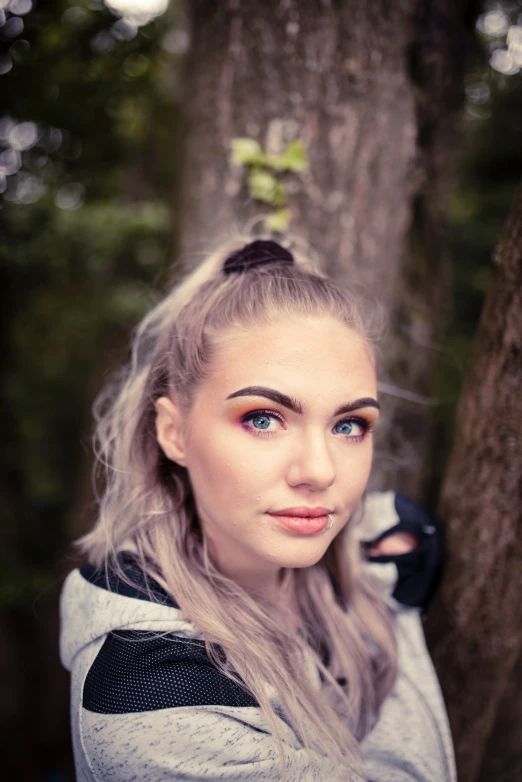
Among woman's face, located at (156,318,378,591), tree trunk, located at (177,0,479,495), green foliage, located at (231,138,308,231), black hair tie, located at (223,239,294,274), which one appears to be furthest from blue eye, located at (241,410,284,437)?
green foliage, located at (231,138,308,231)

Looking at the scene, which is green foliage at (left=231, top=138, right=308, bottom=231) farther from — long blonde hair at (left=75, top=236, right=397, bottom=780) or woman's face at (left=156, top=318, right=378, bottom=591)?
woman's face at (left=156, top=318, right=378, bottom=591)

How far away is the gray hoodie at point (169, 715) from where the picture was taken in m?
1.31

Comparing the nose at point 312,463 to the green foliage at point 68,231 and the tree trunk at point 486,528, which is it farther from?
the green foliage at point 68,231

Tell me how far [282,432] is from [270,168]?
53.3 inches

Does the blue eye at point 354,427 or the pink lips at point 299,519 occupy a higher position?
the blue eye at point 354,427

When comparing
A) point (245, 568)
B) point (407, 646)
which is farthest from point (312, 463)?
point (407, 646)

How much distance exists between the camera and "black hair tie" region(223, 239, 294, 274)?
5.83ft

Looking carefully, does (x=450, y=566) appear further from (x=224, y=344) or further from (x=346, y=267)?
(x=346, y=267)

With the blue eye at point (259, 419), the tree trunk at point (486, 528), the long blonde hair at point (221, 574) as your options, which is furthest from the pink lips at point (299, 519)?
the tree trunk at point (486, 528)

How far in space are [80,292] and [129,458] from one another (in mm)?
2907

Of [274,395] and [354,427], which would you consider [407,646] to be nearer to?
[354,427]

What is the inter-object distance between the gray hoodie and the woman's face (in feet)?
1.13

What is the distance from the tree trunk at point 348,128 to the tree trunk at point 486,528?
1.75 ft

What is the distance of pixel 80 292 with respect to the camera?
4.39 m
